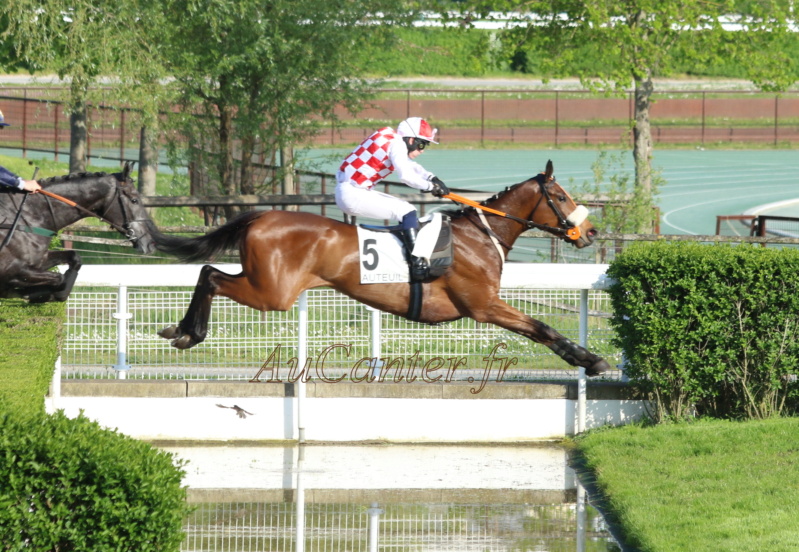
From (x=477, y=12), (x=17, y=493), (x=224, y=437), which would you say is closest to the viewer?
(x=17, y=493)

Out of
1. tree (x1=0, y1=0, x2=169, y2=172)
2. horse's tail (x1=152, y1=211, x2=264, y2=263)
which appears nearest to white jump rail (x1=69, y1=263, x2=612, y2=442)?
horse's tail (x1=152, y1=211, x2=264, y2=263)

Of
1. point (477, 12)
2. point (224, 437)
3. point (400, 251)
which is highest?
point (477, 12)

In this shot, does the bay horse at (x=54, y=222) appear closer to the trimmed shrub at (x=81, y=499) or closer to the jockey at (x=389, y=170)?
the jockey at (x=389, y=170)

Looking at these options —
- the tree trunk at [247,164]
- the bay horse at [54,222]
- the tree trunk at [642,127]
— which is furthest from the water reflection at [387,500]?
the tree trunk at [642,127]

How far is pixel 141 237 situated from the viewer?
30.7ft

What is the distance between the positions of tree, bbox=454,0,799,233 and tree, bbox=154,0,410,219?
2.29 meters

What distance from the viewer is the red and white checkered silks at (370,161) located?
331 inches

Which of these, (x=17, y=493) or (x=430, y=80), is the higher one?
Result: (x=430, y=80)

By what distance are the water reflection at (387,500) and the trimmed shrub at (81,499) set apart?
6.33 feet

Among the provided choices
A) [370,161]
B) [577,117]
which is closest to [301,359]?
[370,161]

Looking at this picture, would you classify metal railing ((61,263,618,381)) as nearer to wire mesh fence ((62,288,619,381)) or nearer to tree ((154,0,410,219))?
wire mesh fence ((62,288,619,381))

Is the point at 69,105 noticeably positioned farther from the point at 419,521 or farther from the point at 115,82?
the point at 419,521

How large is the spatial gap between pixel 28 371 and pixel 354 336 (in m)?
3.37

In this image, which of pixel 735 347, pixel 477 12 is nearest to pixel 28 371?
pixel 735 347
